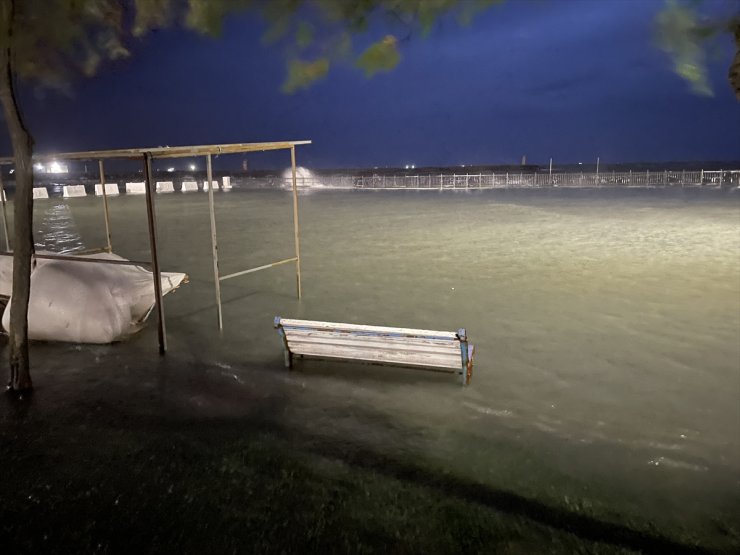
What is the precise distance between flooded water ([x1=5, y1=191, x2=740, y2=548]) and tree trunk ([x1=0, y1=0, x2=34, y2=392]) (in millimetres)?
959

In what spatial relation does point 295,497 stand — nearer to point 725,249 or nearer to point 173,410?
point 173,410

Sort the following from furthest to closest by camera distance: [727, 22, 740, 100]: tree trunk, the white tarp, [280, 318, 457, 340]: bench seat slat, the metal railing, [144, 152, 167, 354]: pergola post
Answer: the metal railing → the white tarp → [144, 152, 167, 354]: pergola post → [280, 318, 457, 340]: bench seat slat → [727, 22, 740, 100]: tree trunk

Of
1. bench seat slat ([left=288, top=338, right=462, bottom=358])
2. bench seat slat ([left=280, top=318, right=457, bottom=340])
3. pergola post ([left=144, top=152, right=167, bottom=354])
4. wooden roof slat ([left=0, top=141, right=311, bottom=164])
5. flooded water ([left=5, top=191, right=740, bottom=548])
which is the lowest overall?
flooded water ([left=5, top=191, right=740, bottom=548])

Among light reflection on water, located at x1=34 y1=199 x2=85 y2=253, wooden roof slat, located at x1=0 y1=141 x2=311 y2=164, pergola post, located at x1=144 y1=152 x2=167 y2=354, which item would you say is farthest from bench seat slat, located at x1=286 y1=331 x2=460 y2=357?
light reflection on water, located at x1=34 y1=199 x2=85 y2=253

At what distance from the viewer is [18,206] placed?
6.68 meters

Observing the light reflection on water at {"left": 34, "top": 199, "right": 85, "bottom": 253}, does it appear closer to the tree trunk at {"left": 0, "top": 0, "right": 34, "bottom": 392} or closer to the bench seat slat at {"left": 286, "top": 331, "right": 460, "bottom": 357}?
the tree trunk at {"left": 0, "top": 0, "right": 34, "bottom": 392}

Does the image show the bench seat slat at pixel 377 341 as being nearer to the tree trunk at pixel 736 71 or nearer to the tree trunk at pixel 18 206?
the tree trunk at pixel 18 206

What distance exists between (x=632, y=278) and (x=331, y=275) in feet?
22.8

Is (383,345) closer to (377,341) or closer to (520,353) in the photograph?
(377,341)

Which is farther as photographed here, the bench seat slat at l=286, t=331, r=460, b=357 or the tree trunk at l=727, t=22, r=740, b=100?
the bench seat slat at l=286, t=331, r=460, b=357

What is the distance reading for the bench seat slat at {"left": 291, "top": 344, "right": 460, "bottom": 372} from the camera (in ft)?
23.2

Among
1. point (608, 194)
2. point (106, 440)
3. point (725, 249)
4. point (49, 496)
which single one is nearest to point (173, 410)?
point (106, 440)

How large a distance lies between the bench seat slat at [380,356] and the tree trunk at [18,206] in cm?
334

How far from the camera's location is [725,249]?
16.3 meters
